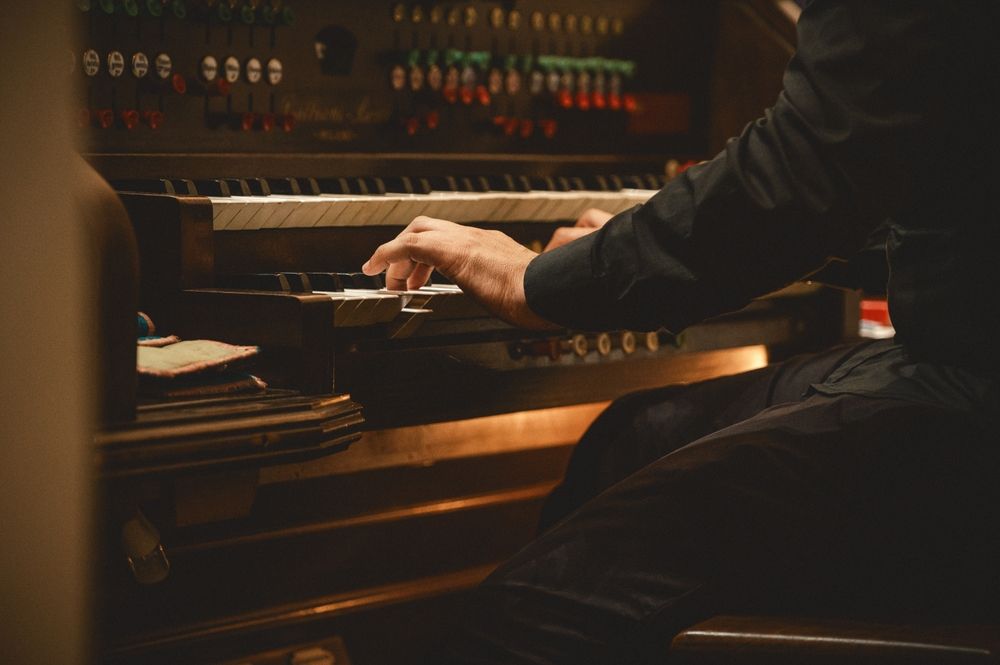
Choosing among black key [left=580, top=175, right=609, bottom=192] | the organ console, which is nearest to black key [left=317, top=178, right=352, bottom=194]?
the organ console

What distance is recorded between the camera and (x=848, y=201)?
1.25m

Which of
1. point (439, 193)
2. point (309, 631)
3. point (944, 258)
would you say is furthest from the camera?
point (309, 631)

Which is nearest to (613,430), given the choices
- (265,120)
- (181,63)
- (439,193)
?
(439,193)

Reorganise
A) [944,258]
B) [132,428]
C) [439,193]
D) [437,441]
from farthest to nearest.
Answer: [437,441]
[439,193]
[944,258]
[132,428]

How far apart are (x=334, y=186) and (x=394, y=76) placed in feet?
0.98

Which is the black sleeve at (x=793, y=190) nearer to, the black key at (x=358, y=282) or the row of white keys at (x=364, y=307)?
the row of white keys at (x=364, y=307)

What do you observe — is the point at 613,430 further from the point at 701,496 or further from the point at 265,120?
the point at 265,120

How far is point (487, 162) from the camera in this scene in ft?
7.45

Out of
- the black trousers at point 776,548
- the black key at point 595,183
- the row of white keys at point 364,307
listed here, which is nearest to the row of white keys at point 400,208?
the black key at point 595,183

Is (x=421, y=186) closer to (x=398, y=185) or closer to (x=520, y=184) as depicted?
(x=398, y=185)

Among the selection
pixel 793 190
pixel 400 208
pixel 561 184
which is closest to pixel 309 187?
pixel 400 208

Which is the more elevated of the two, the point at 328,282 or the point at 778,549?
the point at 328,282

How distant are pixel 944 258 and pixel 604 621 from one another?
1.87ft

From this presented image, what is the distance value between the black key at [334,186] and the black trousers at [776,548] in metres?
0.87
